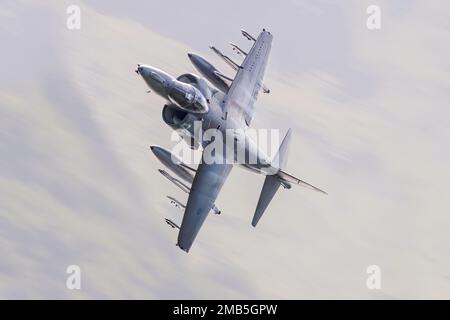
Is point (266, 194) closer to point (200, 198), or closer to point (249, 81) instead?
point (200, 198)

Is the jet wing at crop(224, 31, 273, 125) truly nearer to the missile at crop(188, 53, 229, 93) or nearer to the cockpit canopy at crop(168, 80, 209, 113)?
the missile at crop(188, 53, 229, 93)

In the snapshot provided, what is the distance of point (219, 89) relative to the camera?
6322 centimetres

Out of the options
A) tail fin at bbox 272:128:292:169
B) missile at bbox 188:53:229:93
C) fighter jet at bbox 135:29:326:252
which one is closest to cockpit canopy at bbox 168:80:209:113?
fighter jet at bbox 135:29:326:252

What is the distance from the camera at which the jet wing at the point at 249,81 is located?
6218cm

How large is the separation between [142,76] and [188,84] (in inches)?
160

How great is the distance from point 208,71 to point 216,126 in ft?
17.9

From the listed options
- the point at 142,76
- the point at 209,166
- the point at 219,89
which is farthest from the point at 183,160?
the point at 142,76

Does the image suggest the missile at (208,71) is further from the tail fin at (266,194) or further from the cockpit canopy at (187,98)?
the cockpit canopy at (187,98)

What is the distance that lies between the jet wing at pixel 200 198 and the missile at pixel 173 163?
627mm

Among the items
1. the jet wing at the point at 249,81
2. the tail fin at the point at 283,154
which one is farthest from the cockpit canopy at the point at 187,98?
the tail fin at the point at 283,154

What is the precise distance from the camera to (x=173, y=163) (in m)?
60.7

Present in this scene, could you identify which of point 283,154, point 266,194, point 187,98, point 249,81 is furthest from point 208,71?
point 266,194

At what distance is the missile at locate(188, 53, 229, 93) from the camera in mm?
63000

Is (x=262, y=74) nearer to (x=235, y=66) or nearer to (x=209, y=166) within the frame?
(x=235, y=66)
